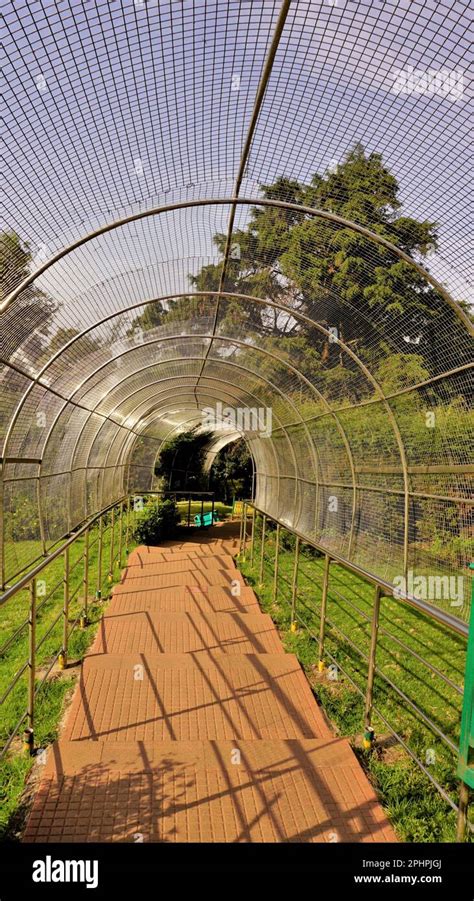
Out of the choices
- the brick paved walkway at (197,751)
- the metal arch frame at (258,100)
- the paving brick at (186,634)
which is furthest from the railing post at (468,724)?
the paving brick at (186,634)

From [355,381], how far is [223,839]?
4639mm

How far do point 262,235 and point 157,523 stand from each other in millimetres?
9967

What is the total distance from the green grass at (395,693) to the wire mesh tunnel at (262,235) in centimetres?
81

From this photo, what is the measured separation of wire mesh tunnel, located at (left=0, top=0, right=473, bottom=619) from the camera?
266 centimetres

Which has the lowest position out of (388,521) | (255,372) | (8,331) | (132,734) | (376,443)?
(132,734)

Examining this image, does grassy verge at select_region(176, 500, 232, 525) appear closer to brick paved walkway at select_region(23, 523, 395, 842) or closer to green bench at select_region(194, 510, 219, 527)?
green bench at select_region(194, 510, 219, 527)

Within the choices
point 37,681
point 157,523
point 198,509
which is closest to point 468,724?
point 37,681

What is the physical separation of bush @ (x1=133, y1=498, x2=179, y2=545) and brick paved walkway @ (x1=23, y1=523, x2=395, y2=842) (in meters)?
6.66

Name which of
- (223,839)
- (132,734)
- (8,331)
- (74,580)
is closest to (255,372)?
(74,580)

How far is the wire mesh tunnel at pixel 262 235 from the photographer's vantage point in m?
2.66

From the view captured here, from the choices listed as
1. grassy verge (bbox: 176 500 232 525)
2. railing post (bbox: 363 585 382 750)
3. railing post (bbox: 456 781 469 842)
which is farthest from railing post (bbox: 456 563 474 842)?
grassy verge (bbox: 176 500 232 525)

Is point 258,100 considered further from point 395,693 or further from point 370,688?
point 395,693
